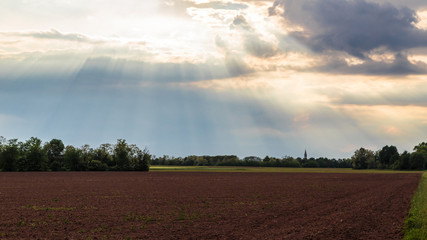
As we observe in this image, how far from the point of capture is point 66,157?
129m

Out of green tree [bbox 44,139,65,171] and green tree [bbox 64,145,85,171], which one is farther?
green tree [bbox 44,139,65,171]

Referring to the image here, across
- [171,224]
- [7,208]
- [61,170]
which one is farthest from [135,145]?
[171,224]

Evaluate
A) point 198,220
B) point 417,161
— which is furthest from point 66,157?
point 417,161

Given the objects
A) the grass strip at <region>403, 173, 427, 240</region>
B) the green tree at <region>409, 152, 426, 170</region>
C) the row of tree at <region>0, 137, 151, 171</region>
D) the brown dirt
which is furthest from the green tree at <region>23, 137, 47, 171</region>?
the green tree at <region>409, 152, 426, 170</region>

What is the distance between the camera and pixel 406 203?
35.5 m

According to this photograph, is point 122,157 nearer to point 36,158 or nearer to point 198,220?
point 36,158

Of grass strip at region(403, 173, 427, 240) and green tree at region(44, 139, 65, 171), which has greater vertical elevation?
green tree at region(44, 139, 65, 171)

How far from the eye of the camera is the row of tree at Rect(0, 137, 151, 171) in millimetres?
121875

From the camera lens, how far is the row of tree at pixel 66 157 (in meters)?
122

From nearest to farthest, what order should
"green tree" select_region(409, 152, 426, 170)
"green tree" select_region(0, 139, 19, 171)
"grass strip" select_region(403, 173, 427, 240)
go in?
"grass strip" select_region(403, 173, 427, 240), "green tree" select_region(0, 139, 19, 171), "green tree" select_region(409, 152, 426, 170)

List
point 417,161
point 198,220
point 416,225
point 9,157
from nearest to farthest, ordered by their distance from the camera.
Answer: point 416,225, point 198,220, point 9,157, point 417,161

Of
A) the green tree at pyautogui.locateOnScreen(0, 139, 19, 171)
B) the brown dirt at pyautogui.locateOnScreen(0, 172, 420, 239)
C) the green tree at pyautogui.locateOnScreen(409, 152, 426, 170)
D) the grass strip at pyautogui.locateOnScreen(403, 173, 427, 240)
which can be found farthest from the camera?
the green tree at pyautogui.locateOnScreen(409, 152, 426, 170)

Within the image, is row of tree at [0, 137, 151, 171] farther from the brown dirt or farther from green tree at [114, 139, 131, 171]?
the brown dirt

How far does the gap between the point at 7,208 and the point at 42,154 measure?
101 metres
